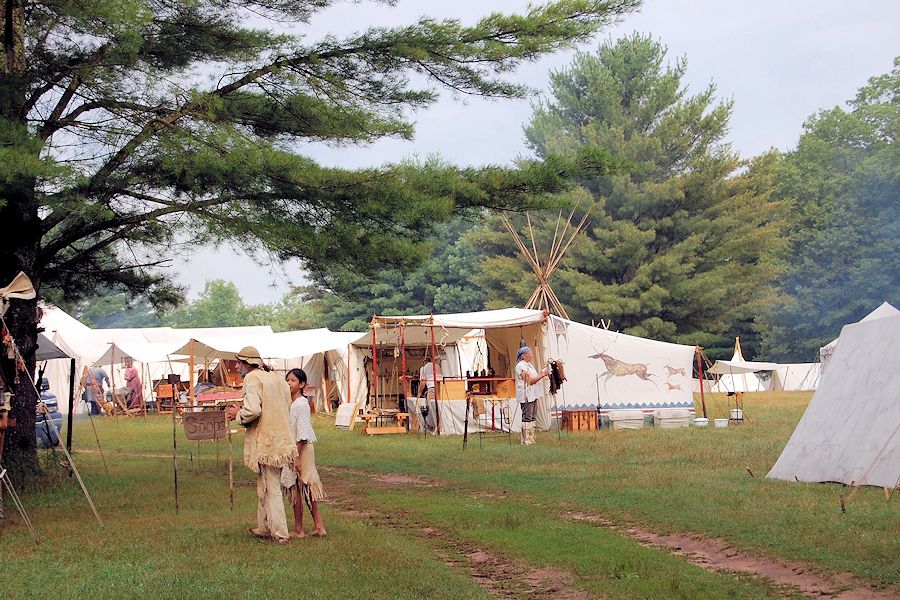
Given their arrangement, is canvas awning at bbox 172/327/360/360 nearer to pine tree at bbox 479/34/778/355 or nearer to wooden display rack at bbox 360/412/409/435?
wooden display rack at bbox 360/412/409/435

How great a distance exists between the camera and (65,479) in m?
11.2

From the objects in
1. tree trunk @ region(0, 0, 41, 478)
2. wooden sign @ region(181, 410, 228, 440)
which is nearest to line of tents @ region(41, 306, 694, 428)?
tree trunk @ region(0, 0, 41, 478)

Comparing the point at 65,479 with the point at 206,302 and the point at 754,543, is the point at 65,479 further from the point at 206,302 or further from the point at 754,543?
the point at 206,302

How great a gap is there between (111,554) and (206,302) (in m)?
85.4

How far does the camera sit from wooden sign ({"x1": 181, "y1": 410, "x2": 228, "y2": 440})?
1119 centimetres

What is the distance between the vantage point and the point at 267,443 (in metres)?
7.44

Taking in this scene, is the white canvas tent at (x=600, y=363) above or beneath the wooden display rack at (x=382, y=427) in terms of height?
above

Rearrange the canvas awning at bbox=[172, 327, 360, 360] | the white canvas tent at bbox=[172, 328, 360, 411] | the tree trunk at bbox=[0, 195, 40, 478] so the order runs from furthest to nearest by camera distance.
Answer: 1. the white canvas tent at bbox=[172, 328, 360, 411]
2. the canvas awning at bbox=[172, 327, 360, 360]
3. the tree trunk at bbox=[0, 195, 40, 478]

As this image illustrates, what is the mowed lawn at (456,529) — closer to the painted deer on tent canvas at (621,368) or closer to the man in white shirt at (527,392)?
the man in white shirt at (527,392)

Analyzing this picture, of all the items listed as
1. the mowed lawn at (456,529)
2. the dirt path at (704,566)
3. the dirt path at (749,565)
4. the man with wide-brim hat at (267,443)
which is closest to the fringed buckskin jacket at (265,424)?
the man with wide-brim hat at (267,443)

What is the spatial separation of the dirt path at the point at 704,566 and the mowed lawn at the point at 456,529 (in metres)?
0.07

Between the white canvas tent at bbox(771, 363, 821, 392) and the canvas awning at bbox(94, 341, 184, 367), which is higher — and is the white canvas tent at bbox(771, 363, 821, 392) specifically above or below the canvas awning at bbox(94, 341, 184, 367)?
below

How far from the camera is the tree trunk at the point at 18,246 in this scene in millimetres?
9234

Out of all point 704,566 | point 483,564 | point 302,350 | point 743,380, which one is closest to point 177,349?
point 302,350
